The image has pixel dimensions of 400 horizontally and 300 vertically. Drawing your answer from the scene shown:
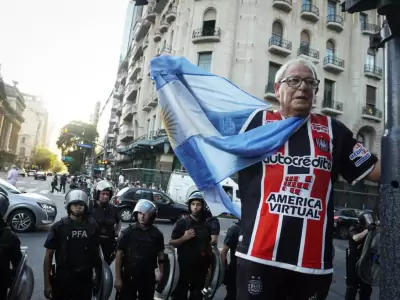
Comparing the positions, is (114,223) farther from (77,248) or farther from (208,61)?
(208,61)

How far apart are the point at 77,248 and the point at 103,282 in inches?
21.0

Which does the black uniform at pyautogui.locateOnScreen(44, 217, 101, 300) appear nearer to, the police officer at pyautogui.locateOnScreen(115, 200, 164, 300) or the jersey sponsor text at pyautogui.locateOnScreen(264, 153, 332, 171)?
the police officer at pyautogui.locateOnScreen(115, 200, 164, 300)

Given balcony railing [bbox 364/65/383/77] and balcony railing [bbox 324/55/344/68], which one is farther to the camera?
balcony railing [bbox 364/65/383/77]

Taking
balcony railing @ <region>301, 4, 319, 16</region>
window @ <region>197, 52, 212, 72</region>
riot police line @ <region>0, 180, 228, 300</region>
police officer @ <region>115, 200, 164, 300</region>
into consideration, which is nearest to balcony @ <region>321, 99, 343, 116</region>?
balcony railing @ <region>301, 4, 319, 16</region>

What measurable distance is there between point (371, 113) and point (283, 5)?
11.5m

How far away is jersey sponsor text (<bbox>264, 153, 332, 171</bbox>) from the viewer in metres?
1.66

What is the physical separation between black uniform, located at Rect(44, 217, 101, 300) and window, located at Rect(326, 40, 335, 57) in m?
26.7

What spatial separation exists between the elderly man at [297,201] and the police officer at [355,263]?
3.92 metres

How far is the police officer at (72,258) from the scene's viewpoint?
11.6ft

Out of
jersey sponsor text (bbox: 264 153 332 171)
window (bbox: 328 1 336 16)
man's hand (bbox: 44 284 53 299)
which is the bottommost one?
man's hand (bbox: 44 284 53 299)

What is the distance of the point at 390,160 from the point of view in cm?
162

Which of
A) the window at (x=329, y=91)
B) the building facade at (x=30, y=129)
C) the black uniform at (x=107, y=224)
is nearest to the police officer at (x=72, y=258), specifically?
the black uniform at (x=107, y=224)

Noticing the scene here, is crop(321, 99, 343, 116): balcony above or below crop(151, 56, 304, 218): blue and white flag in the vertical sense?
above

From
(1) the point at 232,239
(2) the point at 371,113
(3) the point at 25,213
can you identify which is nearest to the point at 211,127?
(1) the point at 232,239
